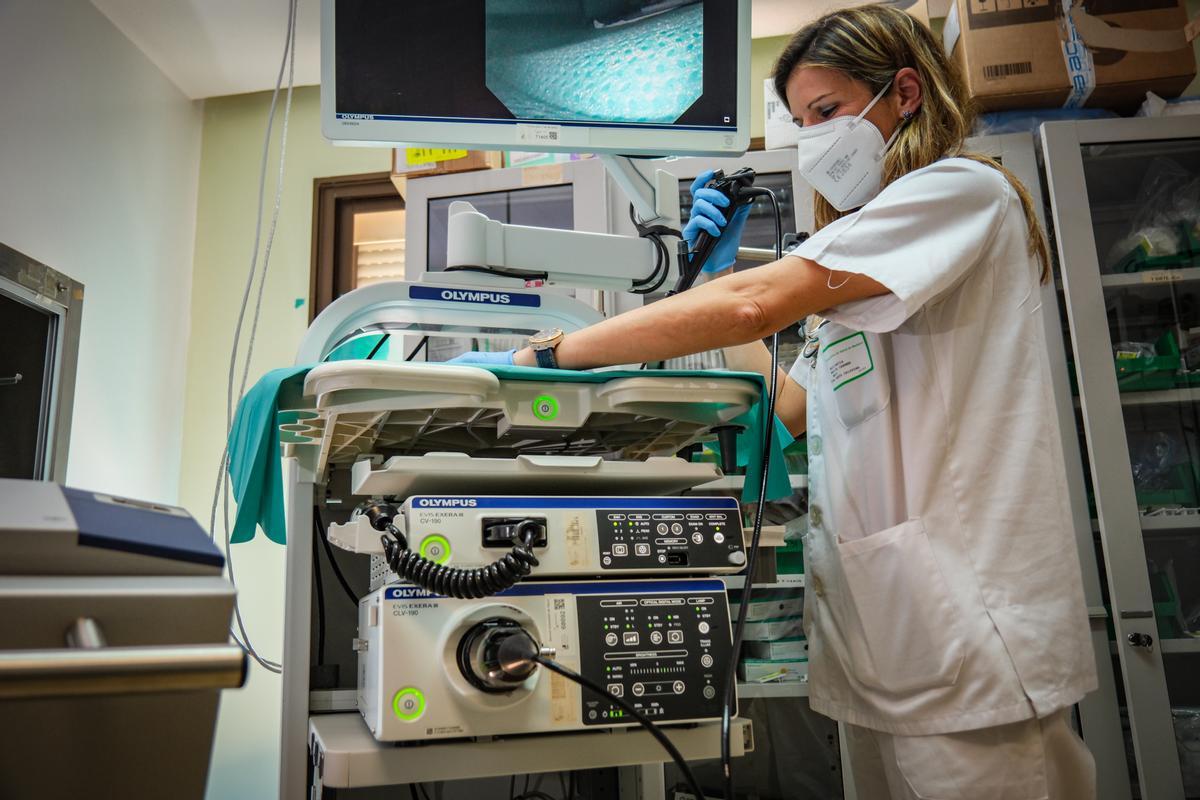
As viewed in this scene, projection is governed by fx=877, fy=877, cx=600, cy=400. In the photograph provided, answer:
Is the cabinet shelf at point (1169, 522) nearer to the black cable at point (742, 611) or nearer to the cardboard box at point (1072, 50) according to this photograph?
the cardboard box at point (1072, 50)

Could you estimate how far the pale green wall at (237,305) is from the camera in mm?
2684

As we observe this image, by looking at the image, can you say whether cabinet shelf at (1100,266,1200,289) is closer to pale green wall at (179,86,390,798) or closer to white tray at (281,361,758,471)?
white tray at (281,361,758,471)

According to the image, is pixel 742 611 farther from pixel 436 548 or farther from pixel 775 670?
pixel 775 670

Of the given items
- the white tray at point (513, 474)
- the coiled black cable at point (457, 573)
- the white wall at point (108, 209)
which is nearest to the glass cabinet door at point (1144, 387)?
the white tray at point (513, 474)

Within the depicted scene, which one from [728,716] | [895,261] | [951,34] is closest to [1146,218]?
[951,34]

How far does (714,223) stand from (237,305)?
232 cm

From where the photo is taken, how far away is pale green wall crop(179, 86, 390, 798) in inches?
106

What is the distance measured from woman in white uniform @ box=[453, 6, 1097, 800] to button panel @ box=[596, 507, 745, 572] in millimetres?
170

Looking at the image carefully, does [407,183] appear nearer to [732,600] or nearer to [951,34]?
[732,600]

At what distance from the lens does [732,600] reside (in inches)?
80.3

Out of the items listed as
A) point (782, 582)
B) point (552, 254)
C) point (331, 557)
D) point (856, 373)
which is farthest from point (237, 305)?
point (856, 373)

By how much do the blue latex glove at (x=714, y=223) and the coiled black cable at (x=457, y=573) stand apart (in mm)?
572

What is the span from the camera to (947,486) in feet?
3.17

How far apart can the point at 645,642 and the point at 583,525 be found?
5.2 inches
